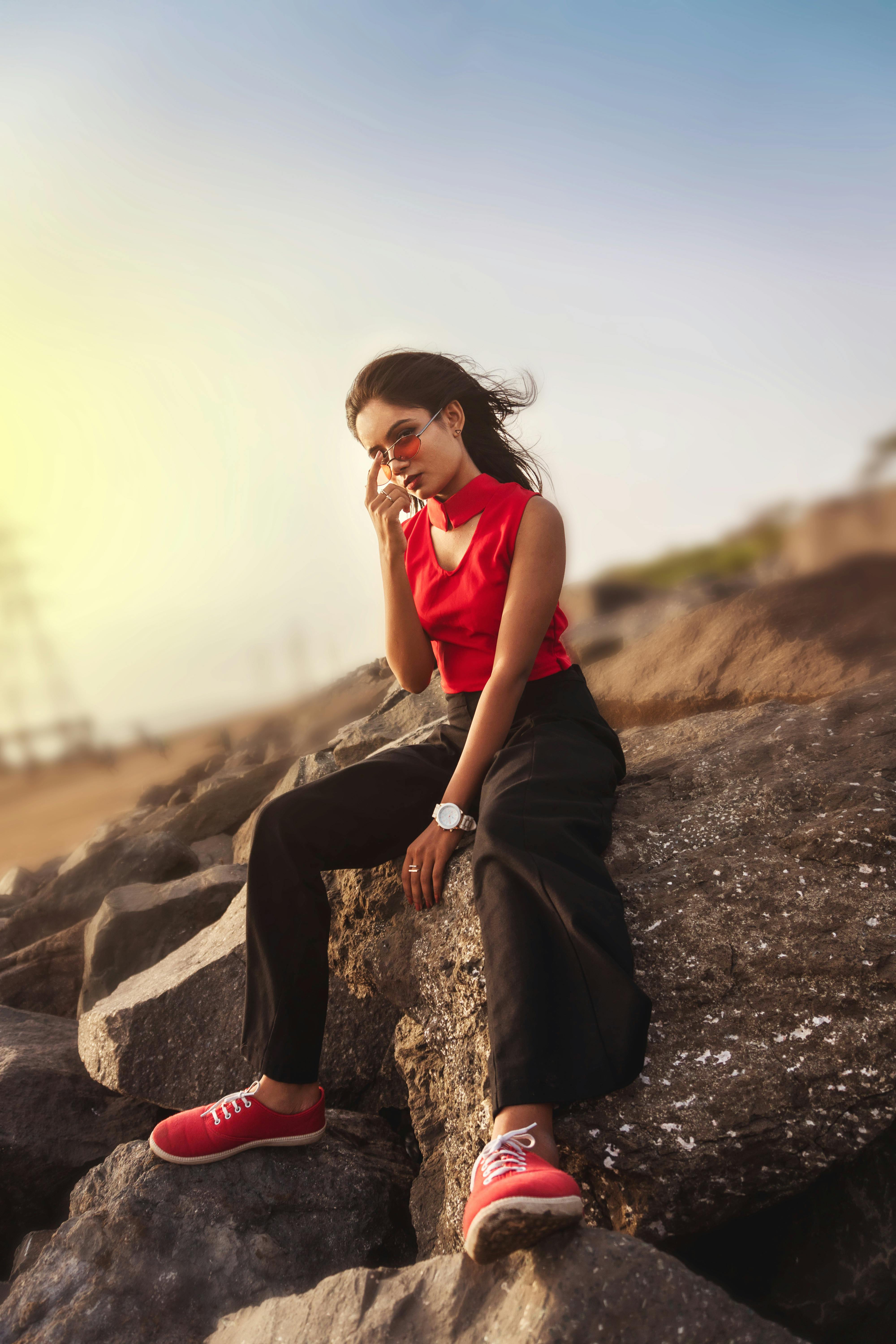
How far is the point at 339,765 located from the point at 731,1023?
309cm

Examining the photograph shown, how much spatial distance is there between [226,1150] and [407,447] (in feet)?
7.53

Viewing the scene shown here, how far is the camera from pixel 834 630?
4.74 meters

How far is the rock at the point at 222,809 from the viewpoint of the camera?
6465 millimetres

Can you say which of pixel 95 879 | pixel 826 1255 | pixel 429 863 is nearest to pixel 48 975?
pixel 95 879

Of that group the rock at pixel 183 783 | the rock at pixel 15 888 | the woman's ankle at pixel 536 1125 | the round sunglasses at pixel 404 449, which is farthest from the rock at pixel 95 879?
the woman's ankle at pixel 536 1125

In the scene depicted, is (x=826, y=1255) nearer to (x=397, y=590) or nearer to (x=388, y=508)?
(x=397, y=590)

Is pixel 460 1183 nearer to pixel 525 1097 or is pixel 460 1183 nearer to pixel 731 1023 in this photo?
pixel 525 1097

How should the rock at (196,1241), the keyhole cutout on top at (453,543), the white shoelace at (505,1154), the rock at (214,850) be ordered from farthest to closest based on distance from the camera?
the rock at (214,850) < the keyhole cutout on top at (453,543) < the rock at (196,1241) < the white shoelace at (505,1154)

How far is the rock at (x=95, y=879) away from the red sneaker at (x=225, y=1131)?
3215 millimetres

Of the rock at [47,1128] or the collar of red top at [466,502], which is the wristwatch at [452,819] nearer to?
the collar of red top at [466,502]

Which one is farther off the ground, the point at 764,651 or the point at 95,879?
the point at 764,651

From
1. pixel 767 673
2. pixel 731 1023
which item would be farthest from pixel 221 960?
pixel 767 673

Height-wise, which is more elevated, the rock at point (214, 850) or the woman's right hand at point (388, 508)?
the woman's right hand at point (388, 508)

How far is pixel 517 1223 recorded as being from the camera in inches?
64.6
